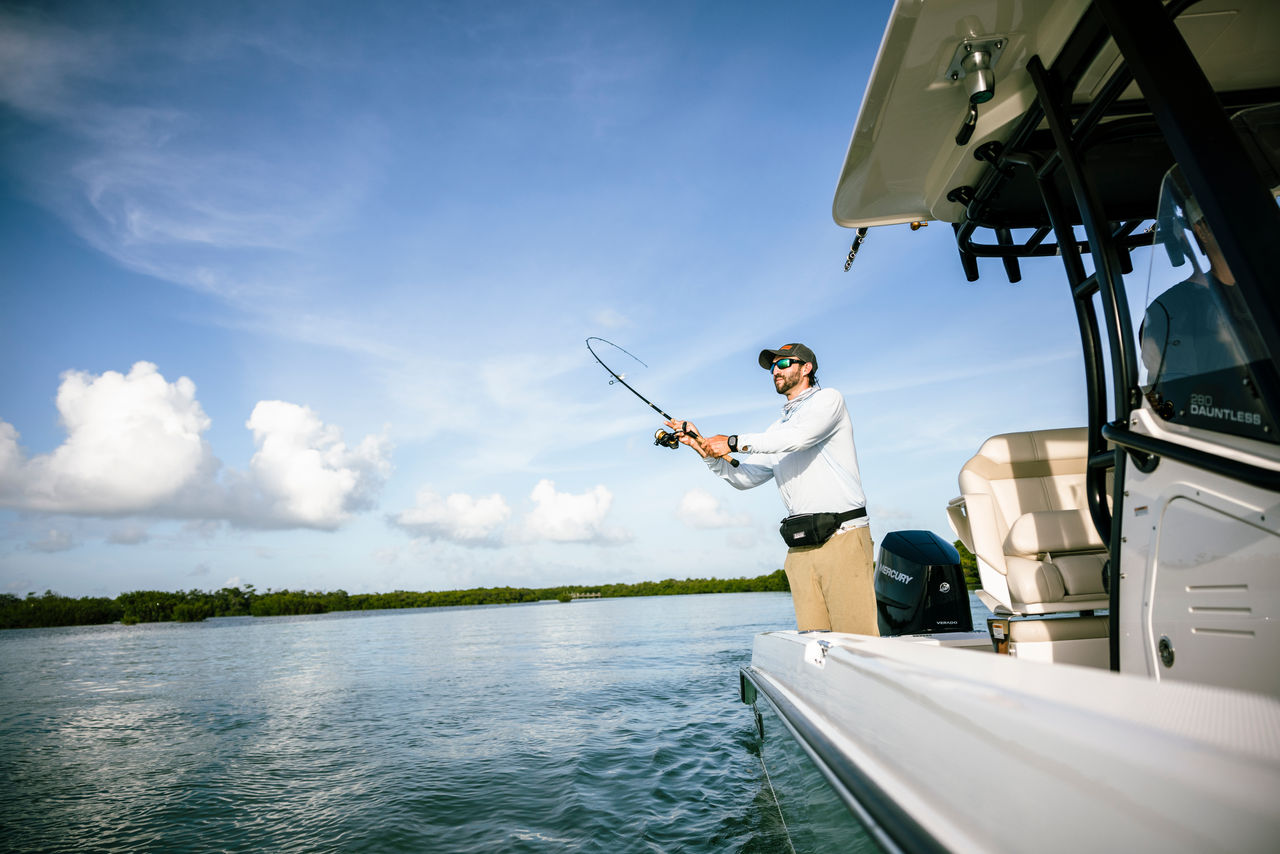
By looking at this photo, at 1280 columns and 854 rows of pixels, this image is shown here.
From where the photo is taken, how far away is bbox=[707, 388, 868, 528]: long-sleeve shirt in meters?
3.23

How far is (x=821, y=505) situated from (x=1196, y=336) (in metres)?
1.96

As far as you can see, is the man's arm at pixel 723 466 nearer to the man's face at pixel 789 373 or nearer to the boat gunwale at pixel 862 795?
the man's face at pixel 789 373

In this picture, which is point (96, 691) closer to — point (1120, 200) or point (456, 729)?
point (456, 729)

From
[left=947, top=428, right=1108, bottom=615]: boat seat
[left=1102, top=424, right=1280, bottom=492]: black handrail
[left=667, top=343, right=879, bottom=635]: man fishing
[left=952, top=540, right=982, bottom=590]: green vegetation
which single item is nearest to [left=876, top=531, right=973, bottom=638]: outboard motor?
[left=952, top=540, right=982, bottom=590]: green vegetation

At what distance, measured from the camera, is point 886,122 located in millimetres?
2615

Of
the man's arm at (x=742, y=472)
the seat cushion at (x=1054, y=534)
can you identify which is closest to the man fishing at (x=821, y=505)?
the man's arm at (x=742, y=472)

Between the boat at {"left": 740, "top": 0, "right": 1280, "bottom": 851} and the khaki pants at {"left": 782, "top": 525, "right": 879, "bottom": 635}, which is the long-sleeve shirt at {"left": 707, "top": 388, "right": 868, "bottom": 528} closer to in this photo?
the khaki pants at {"left": 782, "top": 525, "right": 879, "bottom": 635}

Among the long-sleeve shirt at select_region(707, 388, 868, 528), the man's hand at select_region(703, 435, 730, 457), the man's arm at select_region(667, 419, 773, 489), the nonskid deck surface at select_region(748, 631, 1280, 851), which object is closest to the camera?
the nonskid deck surface at select_region(748, 631, 1280, 851)

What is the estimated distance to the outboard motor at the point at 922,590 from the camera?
4.01 meters

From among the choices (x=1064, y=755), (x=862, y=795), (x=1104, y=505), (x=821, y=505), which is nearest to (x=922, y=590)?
(x=821, y=505)

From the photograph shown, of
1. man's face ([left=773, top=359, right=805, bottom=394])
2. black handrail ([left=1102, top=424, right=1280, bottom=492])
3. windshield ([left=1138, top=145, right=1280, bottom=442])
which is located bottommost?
black handrail ([left=1102, top=424, right=1280, bottom=492])

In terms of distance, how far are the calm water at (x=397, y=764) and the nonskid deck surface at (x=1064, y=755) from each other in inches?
83.6

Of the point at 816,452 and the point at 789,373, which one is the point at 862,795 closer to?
the point at 816,452

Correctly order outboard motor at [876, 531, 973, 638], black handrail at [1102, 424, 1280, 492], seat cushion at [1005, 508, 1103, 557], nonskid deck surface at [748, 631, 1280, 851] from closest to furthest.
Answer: nonskid deck surface at [748, 631, 1280, 851], black handrail at [1102, 424, 1280, 492], seat cushion at [1005, 508, 1103, 557], outboard motor at [876, 531, 973, 638]
